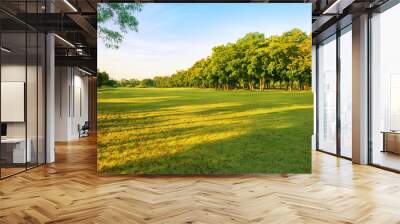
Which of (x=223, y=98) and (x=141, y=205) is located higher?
(x=223, y=98)

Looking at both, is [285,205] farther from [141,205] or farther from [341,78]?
[341,78]

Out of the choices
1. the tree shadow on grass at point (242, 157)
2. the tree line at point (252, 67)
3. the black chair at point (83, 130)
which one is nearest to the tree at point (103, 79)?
the tree line at point (252, 67)

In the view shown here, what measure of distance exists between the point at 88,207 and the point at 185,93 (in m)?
3.13

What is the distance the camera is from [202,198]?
5098 millimetres

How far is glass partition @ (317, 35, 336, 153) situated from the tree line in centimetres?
324

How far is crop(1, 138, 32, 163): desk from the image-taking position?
651 centimetres

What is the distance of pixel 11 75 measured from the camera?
6.57 meters

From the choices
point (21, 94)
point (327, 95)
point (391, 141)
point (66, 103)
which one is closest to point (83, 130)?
point (66, 103)

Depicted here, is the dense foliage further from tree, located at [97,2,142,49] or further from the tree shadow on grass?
tree, located at [97,2,142,49]

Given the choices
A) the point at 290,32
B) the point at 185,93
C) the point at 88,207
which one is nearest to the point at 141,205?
the point at 88,207

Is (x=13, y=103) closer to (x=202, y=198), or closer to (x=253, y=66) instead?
(x=202, y=198)

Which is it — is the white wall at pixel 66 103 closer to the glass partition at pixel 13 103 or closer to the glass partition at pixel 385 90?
the glass partition at pixel 13 103

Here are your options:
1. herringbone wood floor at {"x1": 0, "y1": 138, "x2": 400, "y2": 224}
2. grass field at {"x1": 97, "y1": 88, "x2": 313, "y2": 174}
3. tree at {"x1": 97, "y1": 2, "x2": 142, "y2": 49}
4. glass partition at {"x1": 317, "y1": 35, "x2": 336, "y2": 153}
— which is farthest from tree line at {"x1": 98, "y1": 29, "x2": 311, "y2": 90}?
glass partition at {"x1": 317, "y1": 35, "x2": 336, "y2": 153}

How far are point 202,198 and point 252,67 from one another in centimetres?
298
